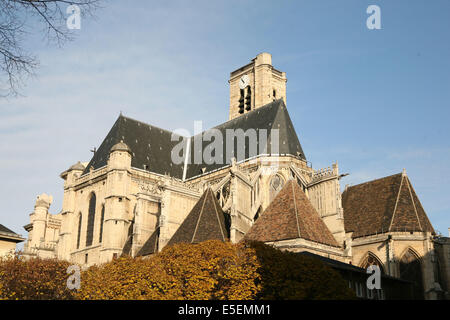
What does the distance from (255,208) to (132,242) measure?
812 centimetres

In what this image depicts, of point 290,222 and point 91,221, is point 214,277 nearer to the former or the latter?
point 290,222

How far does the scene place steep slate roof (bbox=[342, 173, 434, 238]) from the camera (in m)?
31.6

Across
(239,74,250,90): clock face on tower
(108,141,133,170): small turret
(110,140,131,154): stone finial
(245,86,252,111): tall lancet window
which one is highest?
(239,74,250,90): clock face on tower

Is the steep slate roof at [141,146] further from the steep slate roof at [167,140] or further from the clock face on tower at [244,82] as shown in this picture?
the clock face on tower at [244,82]

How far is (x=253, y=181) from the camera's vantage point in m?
34.4

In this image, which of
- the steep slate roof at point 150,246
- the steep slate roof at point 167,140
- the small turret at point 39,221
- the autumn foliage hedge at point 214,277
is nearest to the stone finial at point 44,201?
the small turret at point 39,221

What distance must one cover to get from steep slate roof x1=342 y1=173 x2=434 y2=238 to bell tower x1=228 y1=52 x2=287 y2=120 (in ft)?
56.4

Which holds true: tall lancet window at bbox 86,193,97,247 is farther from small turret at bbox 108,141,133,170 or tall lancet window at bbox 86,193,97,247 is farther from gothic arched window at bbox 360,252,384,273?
gothic arched window at bbox 360,252,384,273

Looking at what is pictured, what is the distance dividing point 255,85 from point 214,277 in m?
33.6

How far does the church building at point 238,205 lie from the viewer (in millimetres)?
28547

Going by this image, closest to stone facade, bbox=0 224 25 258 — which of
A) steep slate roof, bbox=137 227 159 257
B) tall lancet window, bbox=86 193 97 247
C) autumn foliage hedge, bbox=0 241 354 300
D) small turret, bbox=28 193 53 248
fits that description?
autumn foliage hedge, bbox=0 241 354 300

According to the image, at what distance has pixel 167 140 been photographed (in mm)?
47750

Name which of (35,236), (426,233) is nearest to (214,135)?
(35,236)

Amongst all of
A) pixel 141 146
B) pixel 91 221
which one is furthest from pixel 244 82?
pixel 91 221
